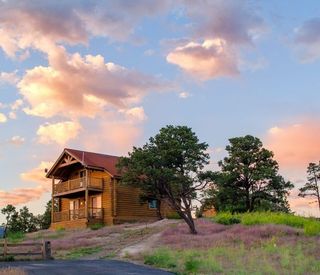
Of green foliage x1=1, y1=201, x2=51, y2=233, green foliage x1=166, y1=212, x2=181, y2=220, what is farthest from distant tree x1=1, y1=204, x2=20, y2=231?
green foliage x1=166, y1=212, x2=181, y2=220

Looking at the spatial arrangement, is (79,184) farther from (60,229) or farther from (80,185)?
(60,229)

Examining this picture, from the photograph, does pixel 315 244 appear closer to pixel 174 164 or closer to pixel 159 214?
pixel 174 164

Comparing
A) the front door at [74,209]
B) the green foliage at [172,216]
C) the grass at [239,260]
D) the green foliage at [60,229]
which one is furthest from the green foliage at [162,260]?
the front door at [74,209]

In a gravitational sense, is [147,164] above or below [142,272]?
above

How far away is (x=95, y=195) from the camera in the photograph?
50.2 m

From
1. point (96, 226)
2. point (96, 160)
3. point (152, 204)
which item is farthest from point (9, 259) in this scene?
point (152, 204)

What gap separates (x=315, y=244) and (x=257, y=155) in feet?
73.5

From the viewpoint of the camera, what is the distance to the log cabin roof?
47.9m

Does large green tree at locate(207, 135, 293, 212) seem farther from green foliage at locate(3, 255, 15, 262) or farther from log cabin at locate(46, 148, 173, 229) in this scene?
green foliage at locate(3, 255, 15, 262)

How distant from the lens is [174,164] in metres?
37.0

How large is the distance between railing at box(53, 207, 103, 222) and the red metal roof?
13.5 ft

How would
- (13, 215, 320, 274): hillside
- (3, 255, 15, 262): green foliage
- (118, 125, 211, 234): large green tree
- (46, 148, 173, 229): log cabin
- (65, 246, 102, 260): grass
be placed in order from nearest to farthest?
(13, 215, 320, 274): hillside, (3, 255, 15, 262): green foliage, (65, 246, 102, 260): grass, (118, 125, 211, 234): large green tree, (46, 148, 173, 229): log cabin

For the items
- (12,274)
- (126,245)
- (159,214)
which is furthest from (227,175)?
(12,274)

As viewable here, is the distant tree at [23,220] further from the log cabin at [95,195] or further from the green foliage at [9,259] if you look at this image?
the green foliage at [9,259]
